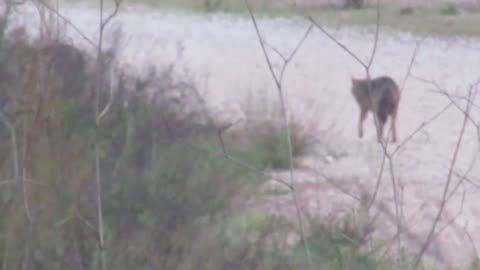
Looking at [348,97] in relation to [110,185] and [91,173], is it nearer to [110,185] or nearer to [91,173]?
[110,185]

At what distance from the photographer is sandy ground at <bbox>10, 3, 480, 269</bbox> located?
838 cm

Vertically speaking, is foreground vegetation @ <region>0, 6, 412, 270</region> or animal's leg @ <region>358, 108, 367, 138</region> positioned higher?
foreground vegetation @ <region>0, 6, 412, 270</region>

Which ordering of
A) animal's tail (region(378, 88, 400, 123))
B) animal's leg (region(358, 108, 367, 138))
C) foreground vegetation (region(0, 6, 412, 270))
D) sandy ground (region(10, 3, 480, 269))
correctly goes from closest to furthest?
foreground vegetation (region(0, 6, 412, 270)) → sandy ground (region(10, 3, 480, 269)) → animal's tail (region(378, 88, 400, 123)) → animal's leg (region(358, 108, 367, 138))

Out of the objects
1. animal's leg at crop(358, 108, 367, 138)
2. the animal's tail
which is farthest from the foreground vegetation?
animal's leg at crop(358, 108, 367, 138)

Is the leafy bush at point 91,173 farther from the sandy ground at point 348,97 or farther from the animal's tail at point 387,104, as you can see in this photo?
the animal's tail at point 387,104

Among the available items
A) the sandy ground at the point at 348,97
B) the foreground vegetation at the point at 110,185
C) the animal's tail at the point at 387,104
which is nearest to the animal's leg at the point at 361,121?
the sandy ground at the point at 348,97

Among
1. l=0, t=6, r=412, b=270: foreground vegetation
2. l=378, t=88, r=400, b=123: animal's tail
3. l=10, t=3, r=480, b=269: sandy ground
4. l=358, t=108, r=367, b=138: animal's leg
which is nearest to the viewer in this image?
l=0, t=6, r=412, b=270: foreground vegetation

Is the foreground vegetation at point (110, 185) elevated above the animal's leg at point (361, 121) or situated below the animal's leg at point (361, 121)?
above

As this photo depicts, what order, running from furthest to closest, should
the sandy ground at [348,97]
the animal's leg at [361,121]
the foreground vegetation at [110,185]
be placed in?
the animal's leg at [361,121] < the sandy ground at [348,97] < the foreground vegetation at [110,185]

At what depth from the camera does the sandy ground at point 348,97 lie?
27.5 feet

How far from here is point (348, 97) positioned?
14.6 meters

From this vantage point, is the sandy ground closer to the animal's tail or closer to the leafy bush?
the animal's tail

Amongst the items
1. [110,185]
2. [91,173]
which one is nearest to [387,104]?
[110,185]

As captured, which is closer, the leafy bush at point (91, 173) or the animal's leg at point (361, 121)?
the leafy bush at point (91, 173)
